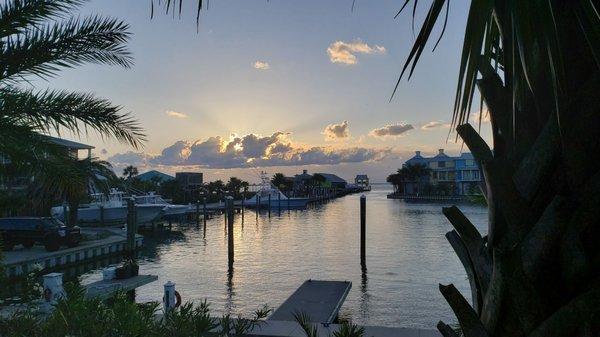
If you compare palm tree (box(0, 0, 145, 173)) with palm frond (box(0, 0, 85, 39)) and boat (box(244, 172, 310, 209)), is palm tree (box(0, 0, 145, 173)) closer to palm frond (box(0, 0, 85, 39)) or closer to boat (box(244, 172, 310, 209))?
palm frond (box(0, 0, 85, 39))

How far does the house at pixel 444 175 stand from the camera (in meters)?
127

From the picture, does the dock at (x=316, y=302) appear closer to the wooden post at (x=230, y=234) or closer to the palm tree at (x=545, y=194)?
the palm tree at (x=545, y=194)

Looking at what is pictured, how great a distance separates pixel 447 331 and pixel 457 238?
49 cm

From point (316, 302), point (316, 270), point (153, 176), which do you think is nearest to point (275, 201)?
point (153, 176)

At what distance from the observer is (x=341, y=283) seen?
20.0m

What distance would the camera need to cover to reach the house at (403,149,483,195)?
12688 cm

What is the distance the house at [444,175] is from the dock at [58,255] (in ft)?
332

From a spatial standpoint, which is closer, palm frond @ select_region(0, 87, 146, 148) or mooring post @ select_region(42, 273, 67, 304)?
palm frond @ select_region(0, 87, 146, 148)

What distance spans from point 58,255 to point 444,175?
121 m

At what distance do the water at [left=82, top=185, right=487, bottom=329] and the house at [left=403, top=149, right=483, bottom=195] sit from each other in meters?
80.3

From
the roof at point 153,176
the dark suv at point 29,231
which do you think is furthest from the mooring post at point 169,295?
the roof at point 153,176

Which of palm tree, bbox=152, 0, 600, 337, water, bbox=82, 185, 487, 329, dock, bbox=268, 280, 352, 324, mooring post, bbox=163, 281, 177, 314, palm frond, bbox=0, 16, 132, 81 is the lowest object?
water, bbox=82, 185, 487, 329

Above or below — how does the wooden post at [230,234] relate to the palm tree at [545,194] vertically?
below

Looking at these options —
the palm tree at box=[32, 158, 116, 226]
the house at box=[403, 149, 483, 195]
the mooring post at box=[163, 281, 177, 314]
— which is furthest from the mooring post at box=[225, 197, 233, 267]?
the house at box=[403, 149, 483, 195]
